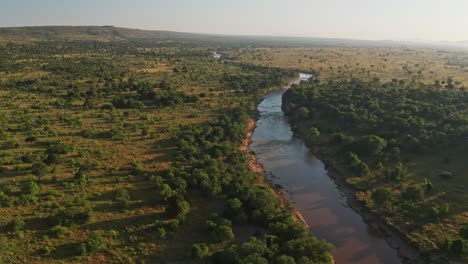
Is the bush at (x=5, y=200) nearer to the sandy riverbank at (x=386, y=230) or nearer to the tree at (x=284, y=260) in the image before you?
the tree at (x=284, y=260)

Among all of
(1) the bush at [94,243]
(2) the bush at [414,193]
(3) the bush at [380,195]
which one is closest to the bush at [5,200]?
(1) the bush at [94,243]

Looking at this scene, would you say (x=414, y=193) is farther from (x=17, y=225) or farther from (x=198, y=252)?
(x=17, y=225)

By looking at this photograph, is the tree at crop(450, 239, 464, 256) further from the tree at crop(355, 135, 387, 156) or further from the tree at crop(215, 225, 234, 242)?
the tree at crop(355, 135, 387, 156)

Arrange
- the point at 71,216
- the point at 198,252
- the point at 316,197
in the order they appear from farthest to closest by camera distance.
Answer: the point at 316,197 → the point at 71,216 → the point at 198,252

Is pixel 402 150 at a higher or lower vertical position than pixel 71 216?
higher

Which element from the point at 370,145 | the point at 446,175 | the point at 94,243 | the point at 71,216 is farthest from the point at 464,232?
the point at 71,216
